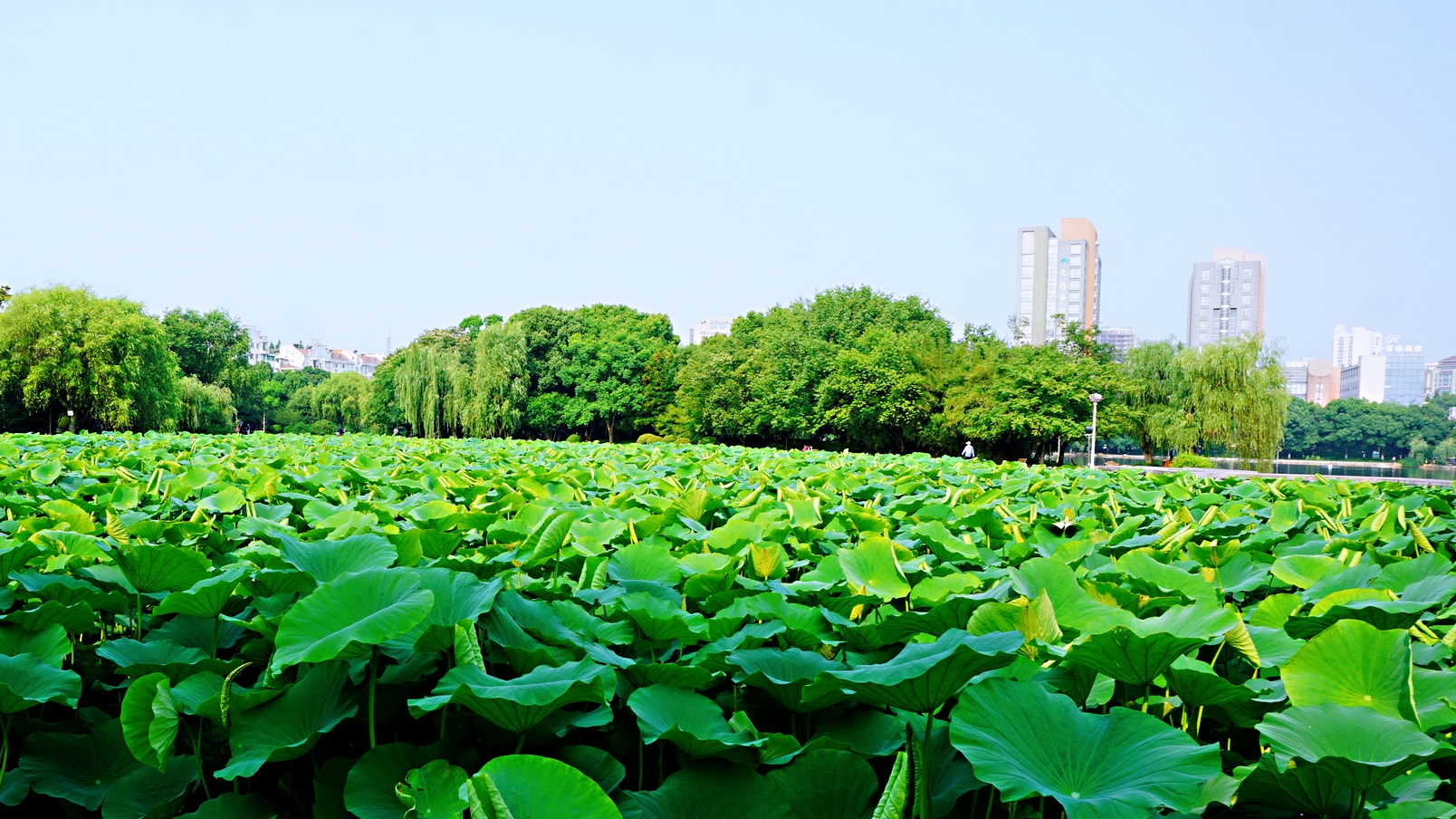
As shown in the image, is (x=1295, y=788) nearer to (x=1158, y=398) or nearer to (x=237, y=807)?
(x=237, y=807)

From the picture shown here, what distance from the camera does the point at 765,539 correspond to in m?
2.10

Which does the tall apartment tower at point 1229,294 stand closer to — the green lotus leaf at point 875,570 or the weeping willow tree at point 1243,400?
the weeping willow tree at point 1243,400

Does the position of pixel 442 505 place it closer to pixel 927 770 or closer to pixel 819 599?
pixel 819 599

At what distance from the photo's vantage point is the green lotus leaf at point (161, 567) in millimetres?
1312

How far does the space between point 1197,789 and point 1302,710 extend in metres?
0.16

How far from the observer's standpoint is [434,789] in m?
0.83

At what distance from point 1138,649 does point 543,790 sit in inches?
25.5

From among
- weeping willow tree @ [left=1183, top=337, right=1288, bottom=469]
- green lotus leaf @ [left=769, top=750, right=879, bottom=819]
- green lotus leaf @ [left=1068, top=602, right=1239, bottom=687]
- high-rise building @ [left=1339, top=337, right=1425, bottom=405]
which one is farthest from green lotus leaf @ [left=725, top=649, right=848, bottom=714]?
high-rise building @ [left=1339, top=337, right=1425, bottom=405]

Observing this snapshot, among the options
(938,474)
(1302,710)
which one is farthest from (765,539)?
(938,474)

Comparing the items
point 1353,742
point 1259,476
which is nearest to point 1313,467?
point 1259,476

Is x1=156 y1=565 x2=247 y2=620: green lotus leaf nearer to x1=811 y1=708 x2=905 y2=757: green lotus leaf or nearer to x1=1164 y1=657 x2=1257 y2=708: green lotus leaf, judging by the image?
x1=811 y1=708 x2=905 y2=757: green lotus leaf

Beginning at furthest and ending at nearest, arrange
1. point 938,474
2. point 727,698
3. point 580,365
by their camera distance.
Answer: point 580,365, point 938,474, point 727,698

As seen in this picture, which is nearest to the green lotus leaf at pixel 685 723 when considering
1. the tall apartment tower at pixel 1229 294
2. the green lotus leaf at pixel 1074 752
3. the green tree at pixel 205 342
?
the green lotus leaf at pixel 1074 752

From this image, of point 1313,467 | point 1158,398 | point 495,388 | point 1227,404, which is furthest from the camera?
point 1313,467
